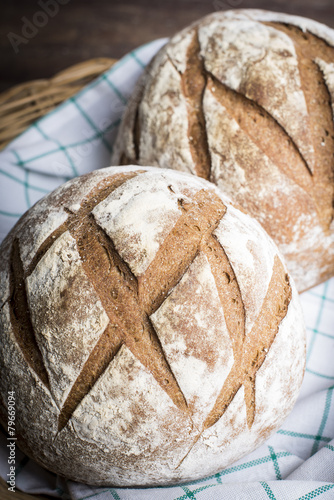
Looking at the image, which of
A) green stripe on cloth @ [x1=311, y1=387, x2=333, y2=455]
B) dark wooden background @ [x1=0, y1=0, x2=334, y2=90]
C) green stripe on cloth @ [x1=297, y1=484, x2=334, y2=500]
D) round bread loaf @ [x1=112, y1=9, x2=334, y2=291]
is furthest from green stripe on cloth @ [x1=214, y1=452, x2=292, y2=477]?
dark wooden background @ [x1=0, y1=0, x2=334, y2=90]

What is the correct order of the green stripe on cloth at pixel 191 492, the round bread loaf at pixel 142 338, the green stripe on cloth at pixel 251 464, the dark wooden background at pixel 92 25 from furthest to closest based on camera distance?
the dark wooden background at pixel 92 25 → the green stripe on cloth at pixel 251 464 → the green stripe on cloth at pixel 191 492 → the round bread loaf at pixel 142 338

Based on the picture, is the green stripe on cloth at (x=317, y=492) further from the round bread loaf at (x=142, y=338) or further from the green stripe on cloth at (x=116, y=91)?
the green stripe on cloth at (x=116, y=91)

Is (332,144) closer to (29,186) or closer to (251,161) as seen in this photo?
(251,161)

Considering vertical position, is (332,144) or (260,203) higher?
(332,144)

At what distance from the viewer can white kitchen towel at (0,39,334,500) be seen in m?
1.23

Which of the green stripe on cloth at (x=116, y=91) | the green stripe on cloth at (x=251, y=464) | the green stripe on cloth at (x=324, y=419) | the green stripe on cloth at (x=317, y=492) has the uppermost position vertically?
the green stripe on cloth at (x=116, y=91)

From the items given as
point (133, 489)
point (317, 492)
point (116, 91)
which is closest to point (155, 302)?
point (133, 489)

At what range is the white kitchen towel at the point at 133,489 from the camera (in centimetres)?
→ 123

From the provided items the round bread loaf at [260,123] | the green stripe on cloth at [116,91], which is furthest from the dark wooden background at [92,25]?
the round bread loaf at [260,123]

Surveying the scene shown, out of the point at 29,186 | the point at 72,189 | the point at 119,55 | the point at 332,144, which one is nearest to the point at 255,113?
the point at 332,144

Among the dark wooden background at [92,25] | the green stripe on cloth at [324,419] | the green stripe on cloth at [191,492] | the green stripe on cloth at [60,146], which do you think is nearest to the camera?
the green stripe on cloth at [191,492]

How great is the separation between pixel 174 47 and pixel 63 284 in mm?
1034

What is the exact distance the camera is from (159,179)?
129cm

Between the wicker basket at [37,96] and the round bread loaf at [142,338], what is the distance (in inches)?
45.3
